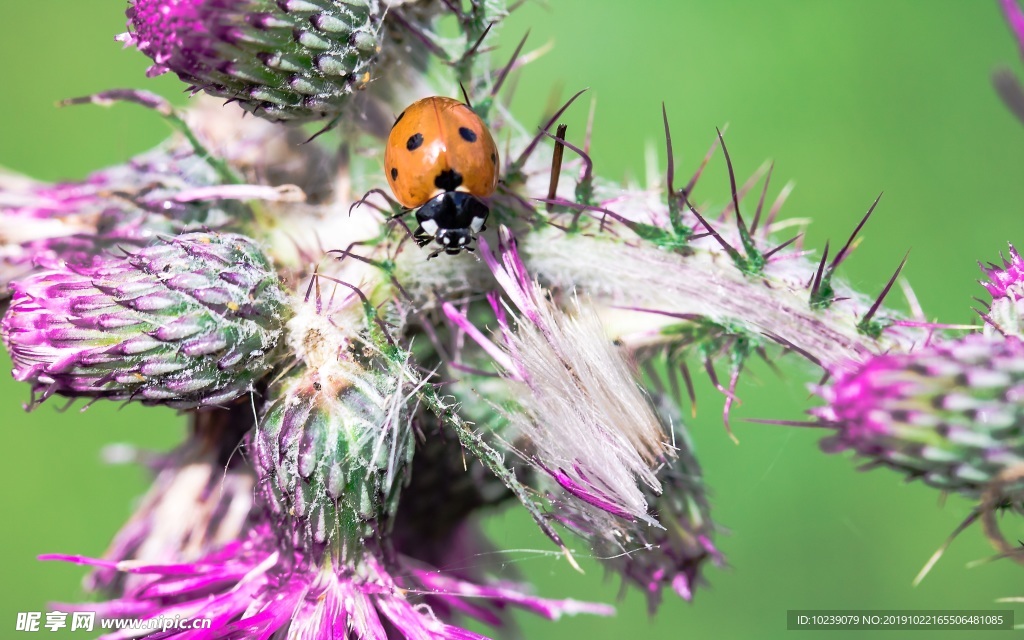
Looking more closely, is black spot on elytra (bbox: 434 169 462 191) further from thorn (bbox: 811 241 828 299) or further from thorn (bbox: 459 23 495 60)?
thorn (bbox: 811 241 828 299)

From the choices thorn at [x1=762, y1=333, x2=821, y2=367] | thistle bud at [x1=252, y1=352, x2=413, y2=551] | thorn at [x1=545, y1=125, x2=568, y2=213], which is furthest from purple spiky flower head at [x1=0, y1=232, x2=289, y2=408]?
thorn at [x1=762, y1=333, x2=821, y2=367]

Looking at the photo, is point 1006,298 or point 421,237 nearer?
point 1006,298

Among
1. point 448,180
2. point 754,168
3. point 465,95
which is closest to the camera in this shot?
point 448,180

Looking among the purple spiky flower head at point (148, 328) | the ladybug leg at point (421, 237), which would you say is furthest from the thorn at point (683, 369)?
the purple spiky flower head at point (148, 328)

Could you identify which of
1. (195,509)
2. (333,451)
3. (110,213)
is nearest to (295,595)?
(333,451)

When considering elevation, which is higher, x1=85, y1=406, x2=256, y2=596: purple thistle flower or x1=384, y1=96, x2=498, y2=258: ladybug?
x1=384, y1=96, x2=498, y2=258: ladybug

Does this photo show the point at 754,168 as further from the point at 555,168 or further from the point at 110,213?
the point at 110,213

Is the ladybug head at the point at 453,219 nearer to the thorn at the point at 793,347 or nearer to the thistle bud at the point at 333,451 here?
the thistle bud at the point at 333,451
